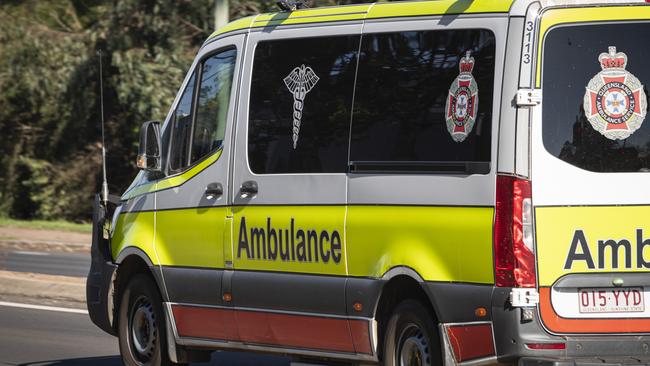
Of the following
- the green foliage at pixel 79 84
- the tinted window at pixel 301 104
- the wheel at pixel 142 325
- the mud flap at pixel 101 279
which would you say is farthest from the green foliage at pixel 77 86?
the tinted window at pixel 301 104

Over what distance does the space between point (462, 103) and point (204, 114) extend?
242 cm

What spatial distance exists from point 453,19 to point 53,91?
74.9 ft

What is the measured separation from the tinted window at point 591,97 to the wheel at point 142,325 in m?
3.51

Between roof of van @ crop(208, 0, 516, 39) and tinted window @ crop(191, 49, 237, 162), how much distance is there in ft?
0.69

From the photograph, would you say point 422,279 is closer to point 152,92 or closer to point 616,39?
point 616,39

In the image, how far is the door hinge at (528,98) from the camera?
6.46m

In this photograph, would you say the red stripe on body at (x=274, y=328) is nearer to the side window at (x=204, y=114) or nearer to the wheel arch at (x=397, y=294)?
the wheel arch at (x=397, y=294)

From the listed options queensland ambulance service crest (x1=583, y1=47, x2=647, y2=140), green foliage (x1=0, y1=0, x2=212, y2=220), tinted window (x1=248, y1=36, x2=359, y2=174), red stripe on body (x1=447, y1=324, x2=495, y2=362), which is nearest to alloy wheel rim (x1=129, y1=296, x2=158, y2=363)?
tinted window (x1=248, y1=36, x2=359, y2=174)

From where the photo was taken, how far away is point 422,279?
6.84 meters

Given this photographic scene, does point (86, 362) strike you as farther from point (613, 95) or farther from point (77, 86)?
point (77, 86)

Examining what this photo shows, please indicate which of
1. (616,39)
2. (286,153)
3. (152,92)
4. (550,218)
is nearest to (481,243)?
(550,218)

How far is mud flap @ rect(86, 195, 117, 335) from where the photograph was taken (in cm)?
938

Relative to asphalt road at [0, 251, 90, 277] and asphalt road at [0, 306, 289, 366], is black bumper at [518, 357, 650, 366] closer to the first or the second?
asphalt road at [0, 306, 289, 366]

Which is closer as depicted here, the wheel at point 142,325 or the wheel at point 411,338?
the wheel at point 411,338
